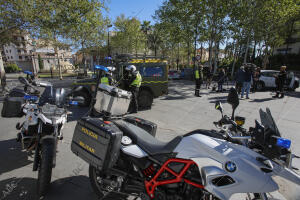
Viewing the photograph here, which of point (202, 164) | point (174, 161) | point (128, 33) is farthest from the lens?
point (128, 33)

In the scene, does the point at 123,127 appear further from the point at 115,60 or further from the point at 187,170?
the point at 115,60

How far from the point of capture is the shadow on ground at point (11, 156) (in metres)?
3.23

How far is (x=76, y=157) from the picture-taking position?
11.9ft

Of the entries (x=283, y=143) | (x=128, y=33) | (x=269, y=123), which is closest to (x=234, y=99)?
(x=269, y=123)

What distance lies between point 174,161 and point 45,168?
5.92 feet

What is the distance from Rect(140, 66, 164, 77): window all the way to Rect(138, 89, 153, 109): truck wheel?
0.74 m

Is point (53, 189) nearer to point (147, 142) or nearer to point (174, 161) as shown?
point (147, 142)

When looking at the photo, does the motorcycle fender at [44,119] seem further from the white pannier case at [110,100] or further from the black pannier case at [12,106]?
the white pannier case at [110,100]

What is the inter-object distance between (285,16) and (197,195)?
66.1ft

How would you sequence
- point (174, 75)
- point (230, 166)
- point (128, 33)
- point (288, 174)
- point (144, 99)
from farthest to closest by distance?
point (128, 33) < point (174, 75) < point (144, 99) < point (230, 166) < point (288, 174)

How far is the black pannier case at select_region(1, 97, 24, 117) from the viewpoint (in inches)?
124

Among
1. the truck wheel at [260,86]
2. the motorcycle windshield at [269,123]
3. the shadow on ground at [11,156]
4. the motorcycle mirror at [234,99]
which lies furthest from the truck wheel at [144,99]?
the truck wheel at [260,86]

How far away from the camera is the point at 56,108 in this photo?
2975mm

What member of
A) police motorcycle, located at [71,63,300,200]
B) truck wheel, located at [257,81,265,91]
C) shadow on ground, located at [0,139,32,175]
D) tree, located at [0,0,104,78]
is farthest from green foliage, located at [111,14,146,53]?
police motorcycle, located at [71,63,300,200]
